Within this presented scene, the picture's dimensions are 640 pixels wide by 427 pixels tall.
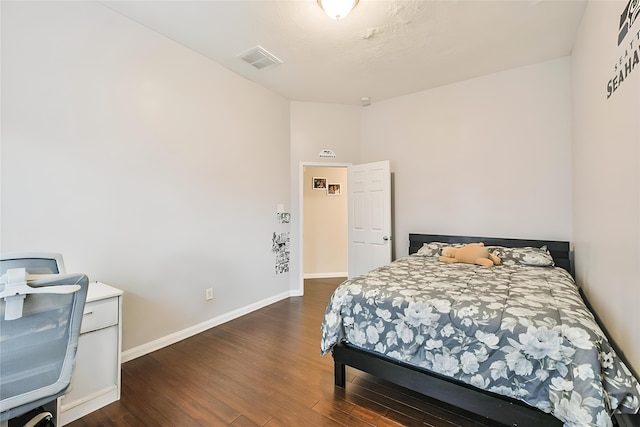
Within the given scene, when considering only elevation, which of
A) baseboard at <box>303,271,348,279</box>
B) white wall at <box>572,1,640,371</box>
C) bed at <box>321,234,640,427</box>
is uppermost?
white wall at <box>572,1,640,371</box>

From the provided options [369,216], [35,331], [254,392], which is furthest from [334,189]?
[35,331]

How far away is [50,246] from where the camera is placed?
202cm

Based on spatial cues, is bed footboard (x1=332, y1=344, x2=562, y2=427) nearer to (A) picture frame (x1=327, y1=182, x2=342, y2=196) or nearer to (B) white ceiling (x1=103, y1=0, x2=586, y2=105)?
(B) white ceiling (x1=103, y1=0, x2=586, y2=105)

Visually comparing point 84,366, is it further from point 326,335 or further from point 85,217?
point 326,335

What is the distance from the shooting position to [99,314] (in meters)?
1.88

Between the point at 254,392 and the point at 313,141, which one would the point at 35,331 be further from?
the point at 313,141

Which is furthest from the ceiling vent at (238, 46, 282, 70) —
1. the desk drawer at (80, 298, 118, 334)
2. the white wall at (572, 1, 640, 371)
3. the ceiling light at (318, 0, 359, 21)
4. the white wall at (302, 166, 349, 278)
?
the white wall at (572, 1, 640, 371)

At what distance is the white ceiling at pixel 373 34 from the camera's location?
2346 millimetres

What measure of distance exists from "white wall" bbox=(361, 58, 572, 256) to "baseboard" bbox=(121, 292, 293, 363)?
225cm

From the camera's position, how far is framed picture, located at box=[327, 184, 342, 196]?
225 inches

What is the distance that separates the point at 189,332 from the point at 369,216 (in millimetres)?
2796

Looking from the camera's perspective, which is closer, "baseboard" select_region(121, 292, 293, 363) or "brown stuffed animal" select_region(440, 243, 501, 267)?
"baseboard" select_region(121, 292, 293, 363)

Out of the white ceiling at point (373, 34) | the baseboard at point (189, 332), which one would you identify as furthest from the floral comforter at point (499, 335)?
the white ceiling at point (373, 34)

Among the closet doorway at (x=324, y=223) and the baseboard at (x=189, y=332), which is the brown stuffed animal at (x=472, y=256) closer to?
the baseboard at (x=189, y=332)
